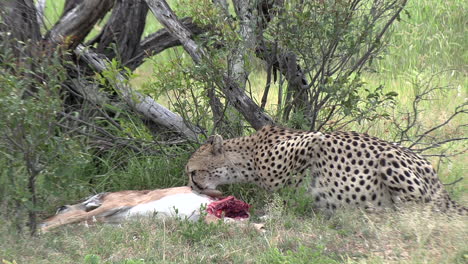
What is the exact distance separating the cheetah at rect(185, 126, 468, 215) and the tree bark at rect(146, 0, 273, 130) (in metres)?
0.24

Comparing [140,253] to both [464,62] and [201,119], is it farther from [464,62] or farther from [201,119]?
[464,62]

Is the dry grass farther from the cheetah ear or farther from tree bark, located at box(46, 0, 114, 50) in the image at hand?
tree bark, located at box(46, 0, 114, 50)

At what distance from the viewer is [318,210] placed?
505cm

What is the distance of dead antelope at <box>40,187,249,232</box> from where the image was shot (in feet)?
16.1

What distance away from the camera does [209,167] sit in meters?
5.43

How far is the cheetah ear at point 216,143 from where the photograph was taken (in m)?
5.40

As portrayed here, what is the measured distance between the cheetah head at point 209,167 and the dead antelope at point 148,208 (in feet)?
0.43

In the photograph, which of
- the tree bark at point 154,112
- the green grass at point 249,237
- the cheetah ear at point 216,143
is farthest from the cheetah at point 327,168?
the tree bark at point 154,112

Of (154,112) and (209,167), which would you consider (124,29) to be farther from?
(209,167)

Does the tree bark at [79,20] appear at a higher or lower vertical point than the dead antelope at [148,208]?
higher

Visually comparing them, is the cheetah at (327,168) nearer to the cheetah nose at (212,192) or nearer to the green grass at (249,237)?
the cheetah nose at (212,192)

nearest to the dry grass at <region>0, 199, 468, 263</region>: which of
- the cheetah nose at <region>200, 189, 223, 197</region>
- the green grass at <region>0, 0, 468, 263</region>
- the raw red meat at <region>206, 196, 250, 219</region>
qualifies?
the green grass at <region>0, 0, 468, 263</region>

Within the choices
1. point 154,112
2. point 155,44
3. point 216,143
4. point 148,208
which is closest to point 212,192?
point 216,143

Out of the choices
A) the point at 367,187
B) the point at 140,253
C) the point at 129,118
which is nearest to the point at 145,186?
the point at 129,118
